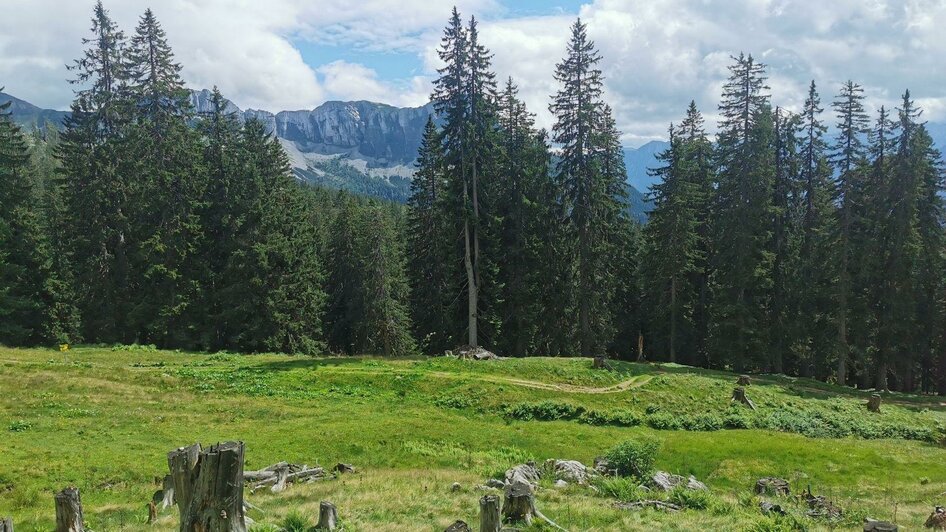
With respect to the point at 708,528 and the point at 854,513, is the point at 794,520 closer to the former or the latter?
the point at 708,528

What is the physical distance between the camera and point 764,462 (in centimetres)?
2373

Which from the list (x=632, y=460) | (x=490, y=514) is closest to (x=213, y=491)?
(x=490, y=514)

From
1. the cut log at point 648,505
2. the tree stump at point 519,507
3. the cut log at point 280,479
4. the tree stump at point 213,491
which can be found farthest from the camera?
the cut log at point 280,479

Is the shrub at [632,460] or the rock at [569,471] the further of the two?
the shrub at [632,460]

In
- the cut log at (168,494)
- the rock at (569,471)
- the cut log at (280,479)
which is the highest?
the cut log at (168,494)

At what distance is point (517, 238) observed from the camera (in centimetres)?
4819

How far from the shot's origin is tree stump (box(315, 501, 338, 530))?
11305 mm

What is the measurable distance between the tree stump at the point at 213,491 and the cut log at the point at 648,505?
915 centimetres

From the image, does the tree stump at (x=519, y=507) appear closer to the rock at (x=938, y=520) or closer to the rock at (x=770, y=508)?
the rock at (x=770, y=508)

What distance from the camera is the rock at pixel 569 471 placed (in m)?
18.0

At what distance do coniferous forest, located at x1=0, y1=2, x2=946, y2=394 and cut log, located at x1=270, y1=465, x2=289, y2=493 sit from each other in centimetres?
2435

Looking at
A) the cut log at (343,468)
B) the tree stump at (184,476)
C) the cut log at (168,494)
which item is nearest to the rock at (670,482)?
the cut log at (343,468)

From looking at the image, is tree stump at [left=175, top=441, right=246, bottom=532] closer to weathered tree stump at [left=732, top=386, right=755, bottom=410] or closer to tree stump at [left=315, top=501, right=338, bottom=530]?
tree stump at [left=315, top=501, right=338, bottom=530]

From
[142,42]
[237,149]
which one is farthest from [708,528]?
[142,42]
